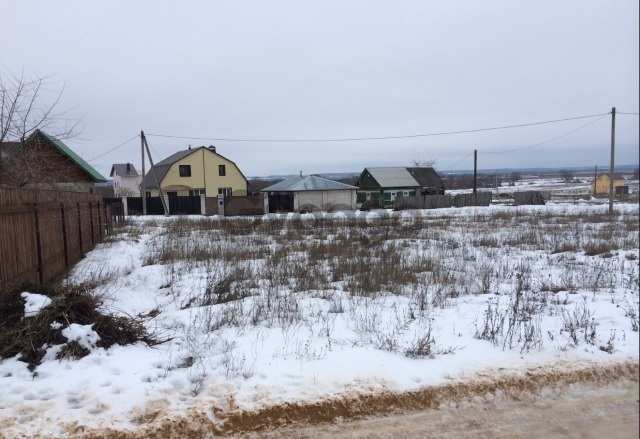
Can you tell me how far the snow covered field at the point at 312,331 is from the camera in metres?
3.54

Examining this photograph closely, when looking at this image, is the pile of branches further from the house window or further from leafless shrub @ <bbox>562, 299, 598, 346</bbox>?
the house window

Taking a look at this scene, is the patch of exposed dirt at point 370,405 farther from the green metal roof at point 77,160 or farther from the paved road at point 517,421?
the green metal roof at point 77,160

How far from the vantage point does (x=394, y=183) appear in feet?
176

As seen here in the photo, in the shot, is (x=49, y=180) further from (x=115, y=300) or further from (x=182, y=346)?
(x=182, y=346)

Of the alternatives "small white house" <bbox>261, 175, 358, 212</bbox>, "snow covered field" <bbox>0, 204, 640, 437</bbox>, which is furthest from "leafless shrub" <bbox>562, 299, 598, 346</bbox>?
"small white house" <bbox>261, 175, 358, 212</bbox>

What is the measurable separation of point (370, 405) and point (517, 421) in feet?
3.50

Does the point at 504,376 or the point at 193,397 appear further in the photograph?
the point at 504,376

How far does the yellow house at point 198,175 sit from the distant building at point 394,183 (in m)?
15.4

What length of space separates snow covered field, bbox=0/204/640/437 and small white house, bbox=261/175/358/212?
96.6ft

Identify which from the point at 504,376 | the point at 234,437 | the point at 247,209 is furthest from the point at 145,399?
the point at 247,209

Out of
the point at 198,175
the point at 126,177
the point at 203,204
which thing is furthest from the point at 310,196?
the point at 126,177

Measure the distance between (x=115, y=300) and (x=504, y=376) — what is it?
5283 mm

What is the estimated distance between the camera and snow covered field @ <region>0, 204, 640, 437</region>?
11.6ft

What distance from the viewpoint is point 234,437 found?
10.1 ft
